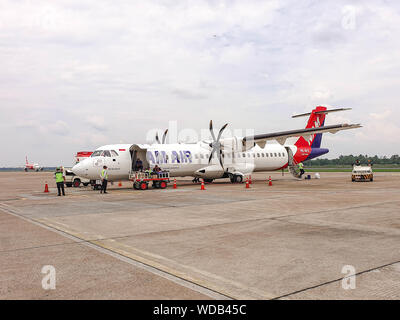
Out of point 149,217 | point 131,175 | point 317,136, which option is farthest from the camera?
point 317,136

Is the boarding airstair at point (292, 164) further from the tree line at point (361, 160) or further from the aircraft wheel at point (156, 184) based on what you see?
the tree line at point (361, 160)

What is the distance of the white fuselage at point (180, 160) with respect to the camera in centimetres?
2261

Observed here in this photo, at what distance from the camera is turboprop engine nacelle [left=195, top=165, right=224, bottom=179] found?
26.7m

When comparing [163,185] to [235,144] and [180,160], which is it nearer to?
[180,160]

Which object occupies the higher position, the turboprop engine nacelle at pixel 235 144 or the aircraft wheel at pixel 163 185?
the turboprop engine nacelle at pixel 235 144

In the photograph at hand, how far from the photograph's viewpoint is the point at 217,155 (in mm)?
27312

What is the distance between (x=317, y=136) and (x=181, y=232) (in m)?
27.3

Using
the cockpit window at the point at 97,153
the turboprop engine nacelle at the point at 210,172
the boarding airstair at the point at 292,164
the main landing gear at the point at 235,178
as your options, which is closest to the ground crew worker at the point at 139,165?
the cockpit window at the point at 97,153

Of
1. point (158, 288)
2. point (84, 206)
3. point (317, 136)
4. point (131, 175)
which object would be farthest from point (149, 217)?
point (317, 136)

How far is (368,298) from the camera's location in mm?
4266

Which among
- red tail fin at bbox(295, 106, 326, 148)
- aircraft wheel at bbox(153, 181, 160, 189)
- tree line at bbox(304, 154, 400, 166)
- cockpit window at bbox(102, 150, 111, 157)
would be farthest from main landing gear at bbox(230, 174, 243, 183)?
tree line at bbox(304, 154, 400, 166)

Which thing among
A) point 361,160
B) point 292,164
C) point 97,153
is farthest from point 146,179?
point 361,160

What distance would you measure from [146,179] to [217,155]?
6691mm
